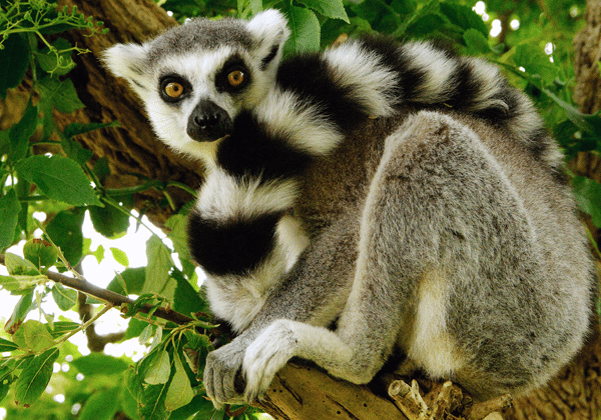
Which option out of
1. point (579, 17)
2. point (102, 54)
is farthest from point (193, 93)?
point (579, 17)

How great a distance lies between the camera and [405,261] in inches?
88.0

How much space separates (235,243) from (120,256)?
1.54m

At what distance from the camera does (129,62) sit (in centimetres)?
320

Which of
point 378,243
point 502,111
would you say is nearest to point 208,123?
point 378,243

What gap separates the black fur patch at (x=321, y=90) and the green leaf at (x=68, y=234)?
1.46 meters

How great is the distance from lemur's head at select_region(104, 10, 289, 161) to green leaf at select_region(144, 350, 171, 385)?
1.15 metres

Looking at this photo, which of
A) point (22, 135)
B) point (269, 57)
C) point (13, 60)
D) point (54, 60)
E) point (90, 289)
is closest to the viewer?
point (90, 289)

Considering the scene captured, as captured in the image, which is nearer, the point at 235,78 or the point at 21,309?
the point at 21,309

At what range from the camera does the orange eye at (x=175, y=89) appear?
3.11m

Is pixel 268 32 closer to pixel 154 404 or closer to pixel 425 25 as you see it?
pixel 425 25

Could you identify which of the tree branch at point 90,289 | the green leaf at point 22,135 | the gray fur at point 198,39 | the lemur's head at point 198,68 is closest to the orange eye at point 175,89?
the lemur's head at point 198,68

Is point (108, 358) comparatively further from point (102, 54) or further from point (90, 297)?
point (102, 54)

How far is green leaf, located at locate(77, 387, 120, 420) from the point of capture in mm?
2193

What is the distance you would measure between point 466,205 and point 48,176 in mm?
1733
